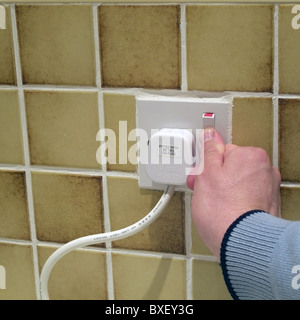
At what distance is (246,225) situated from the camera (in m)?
0.57

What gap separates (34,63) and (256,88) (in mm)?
304

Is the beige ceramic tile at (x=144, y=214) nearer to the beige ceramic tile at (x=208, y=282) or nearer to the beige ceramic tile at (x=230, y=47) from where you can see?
the beige ceramic tile at (x=208, y=282)

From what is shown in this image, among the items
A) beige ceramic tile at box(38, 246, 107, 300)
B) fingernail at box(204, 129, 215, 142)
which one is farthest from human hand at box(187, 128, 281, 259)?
beige ceramic tile at box(38, 246, 107, 300)

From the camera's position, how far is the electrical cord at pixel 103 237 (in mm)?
700

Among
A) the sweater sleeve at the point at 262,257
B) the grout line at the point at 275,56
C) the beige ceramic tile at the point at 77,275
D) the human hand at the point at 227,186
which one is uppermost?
the grout line at the point at 275,56

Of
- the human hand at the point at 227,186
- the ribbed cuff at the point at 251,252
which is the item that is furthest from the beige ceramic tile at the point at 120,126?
the ribbed cuff at the point at 251,252

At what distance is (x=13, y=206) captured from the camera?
80 centimetres

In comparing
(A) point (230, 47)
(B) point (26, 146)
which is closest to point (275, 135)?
(A) point (230, 47)

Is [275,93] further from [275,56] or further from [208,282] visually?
[208,282]

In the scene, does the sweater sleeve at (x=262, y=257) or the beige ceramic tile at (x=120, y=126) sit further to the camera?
the beige ceramic tile at (x=120, y=126)

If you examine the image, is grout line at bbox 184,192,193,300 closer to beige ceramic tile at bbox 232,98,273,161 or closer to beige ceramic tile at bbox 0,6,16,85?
beige ceramic tile at bbox 232,98,273,161

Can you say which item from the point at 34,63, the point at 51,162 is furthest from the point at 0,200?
the point at 34,63

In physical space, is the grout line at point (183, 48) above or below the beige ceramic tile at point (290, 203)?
above

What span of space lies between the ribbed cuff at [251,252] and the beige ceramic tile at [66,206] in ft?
0.81
